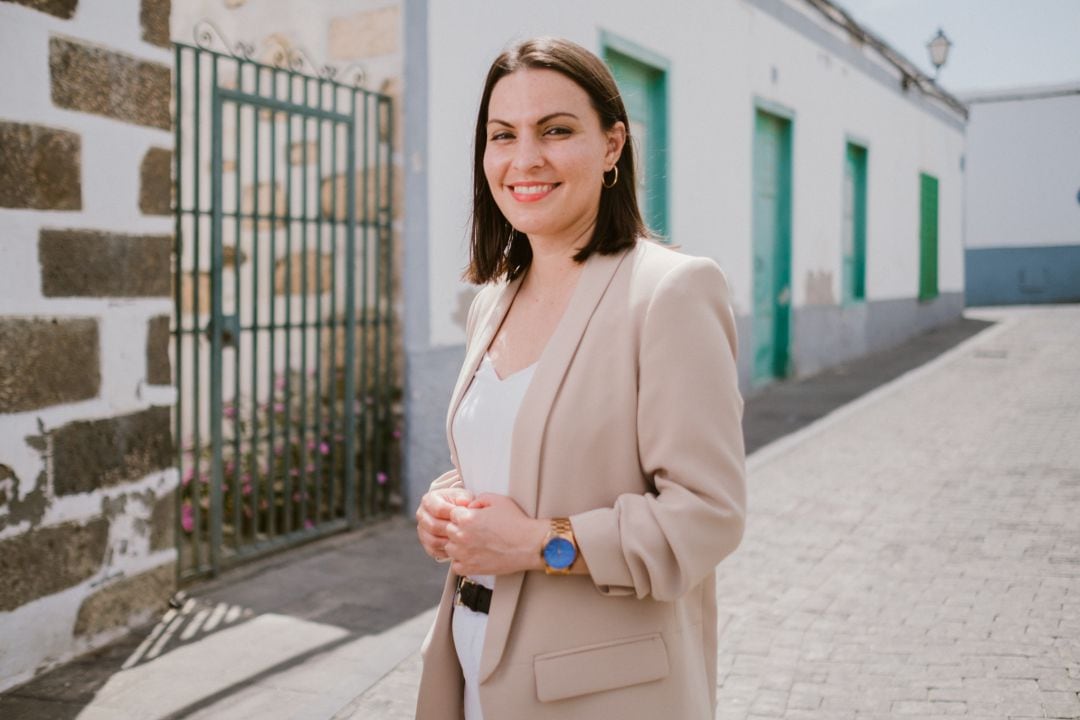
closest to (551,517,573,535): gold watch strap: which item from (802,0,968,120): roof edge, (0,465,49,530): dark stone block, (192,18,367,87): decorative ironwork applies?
(0,465,49,530): dark stone block

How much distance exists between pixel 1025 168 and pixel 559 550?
2575 cm

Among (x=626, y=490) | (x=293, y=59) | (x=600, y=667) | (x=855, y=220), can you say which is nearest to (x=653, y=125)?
(x=293, y=59)

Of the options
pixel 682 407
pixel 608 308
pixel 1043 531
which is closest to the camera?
pixel 682 407

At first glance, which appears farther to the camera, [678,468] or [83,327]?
[83,327]

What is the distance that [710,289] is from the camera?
5.26 ft

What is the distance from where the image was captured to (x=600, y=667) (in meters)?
1.60

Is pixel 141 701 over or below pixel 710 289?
below

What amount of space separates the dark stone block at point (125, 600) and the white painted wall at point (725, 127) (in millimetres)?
1958

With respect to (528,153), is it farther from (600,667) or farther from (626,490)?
(600,667)

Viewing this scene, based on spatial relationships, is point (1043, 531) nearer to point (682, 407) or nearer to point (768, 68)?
point (682, 407)

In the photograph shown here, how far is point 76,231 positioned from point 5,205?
0.31 meters

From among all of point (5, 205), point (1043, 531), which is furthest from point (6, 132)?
point (1043, 531)

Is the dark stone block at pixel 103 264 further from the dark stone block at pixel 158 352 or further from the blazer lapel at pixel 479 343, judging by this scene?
the blazer lapel at pixel 479 343

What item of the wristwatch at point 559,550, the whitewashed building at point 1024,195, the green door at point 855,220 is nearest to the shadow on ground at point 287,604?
the wristwatch at point 559,550
